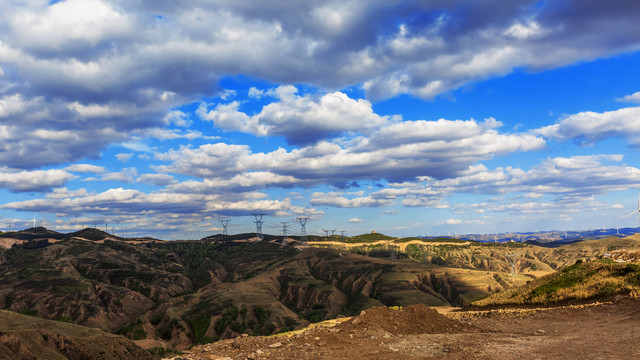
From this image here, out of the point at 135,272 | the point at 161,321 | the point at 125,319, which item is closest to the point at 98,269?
the point at 135,272

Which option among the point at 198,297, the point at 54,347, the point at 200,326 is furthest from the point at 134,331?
the point at 54,347

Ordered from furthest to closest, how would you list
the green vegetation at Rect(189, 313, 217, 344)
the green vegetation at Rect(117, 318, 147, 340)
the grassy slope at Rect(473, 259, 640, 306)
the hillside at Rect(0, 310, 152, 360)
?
the green vegetation at Rect(117, 318, 147, 340) < the green vegetation at Rect(189, 313, 217, 344) < the grassy slope at Rect(473, 259, 640, 306) < the hillside at Rect(0, 310, 152, 360)

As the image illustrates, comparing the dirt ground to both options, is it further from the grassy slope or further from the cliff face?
the cliff face

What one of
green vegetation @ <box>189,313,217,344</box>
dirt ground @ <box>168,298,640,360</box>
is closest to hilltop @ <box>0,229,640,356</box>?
green vegetation @ <box>189,313,217,344</box>

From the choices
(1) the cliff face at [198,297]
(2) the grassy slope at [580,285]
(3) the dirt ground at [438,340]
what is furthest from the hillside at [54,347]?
(1) the cliff face at [198,297]

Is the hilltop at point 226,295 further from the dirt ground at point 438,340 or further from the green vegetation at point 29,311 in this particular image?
the dirt ground at point 438,340

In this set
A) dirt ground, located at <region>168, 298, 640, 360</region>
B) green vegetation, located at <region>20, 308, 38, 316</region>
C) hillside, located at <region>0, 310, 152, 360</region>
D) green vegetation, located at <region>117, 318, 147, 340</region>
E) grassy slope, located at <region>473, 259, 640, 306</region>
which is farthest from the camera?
green vegetation, located at <region>20, 308, 38, 316</region>

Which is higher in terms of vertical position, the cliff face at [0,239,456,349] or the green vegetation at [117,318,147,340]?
the cliff face at [0,239,456,349]

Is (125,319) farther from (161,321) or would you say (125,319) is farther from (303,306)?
(303,306)

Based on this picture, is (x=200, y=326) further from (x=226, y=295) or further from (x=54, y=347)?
(x=54, y=347)
